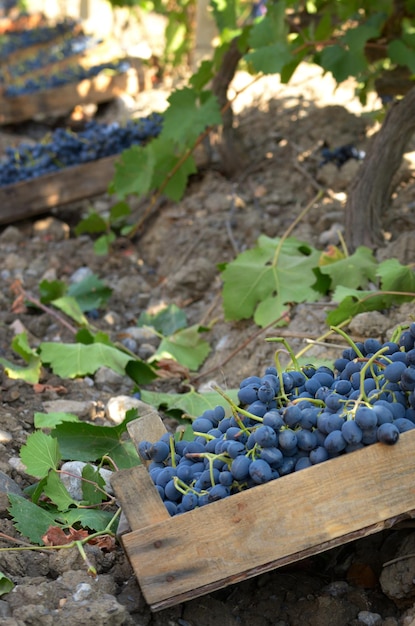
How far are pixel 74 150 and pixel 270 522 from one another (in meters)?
3.92

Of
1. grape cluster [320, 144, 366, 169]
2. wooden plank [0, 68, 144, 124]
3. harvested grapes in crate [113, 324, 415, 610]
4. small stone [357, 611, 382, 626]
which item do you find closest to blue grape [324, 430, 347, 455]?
harvested grapes in crate [113, 324, 415, 610]

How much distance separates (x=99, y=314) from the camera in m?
3.93

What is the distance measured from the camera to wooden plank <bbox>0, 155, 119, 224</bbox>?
4797 millimetres

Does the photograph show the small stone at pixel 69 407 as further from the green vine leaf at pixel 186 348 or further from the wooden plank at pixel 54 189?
the wooden plank at pixel 54 189

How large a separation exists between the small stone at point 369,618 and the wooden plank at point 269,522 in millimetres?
312

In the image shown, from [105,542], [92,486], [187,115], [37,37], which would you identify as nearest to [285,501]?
[105,542]

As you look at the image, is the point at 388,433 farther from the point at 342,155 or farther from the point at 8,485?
the point at 342,155

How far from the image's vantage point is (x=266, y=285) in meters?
3.26

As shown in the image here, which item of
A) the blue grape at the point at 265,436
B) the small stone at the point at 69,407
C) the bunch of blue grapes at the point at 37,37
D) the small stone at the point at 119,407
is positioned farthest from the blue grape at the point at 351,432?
the bunch of blue grapes at the point at 37,37

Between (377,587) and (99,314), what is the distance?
7.50 feet

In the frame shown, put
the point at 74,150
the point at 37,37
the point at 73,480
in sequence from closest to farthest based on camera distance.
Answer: the point at 73,480 → the point at 74,150 → the point at 37,37

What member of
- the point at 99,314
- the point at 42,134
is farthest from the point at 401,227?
the point at 42,134

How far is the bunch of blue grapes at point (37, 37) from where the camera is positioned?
995cm

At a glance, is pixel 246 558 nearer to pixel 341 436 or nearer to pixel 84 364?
pixel 341 436
